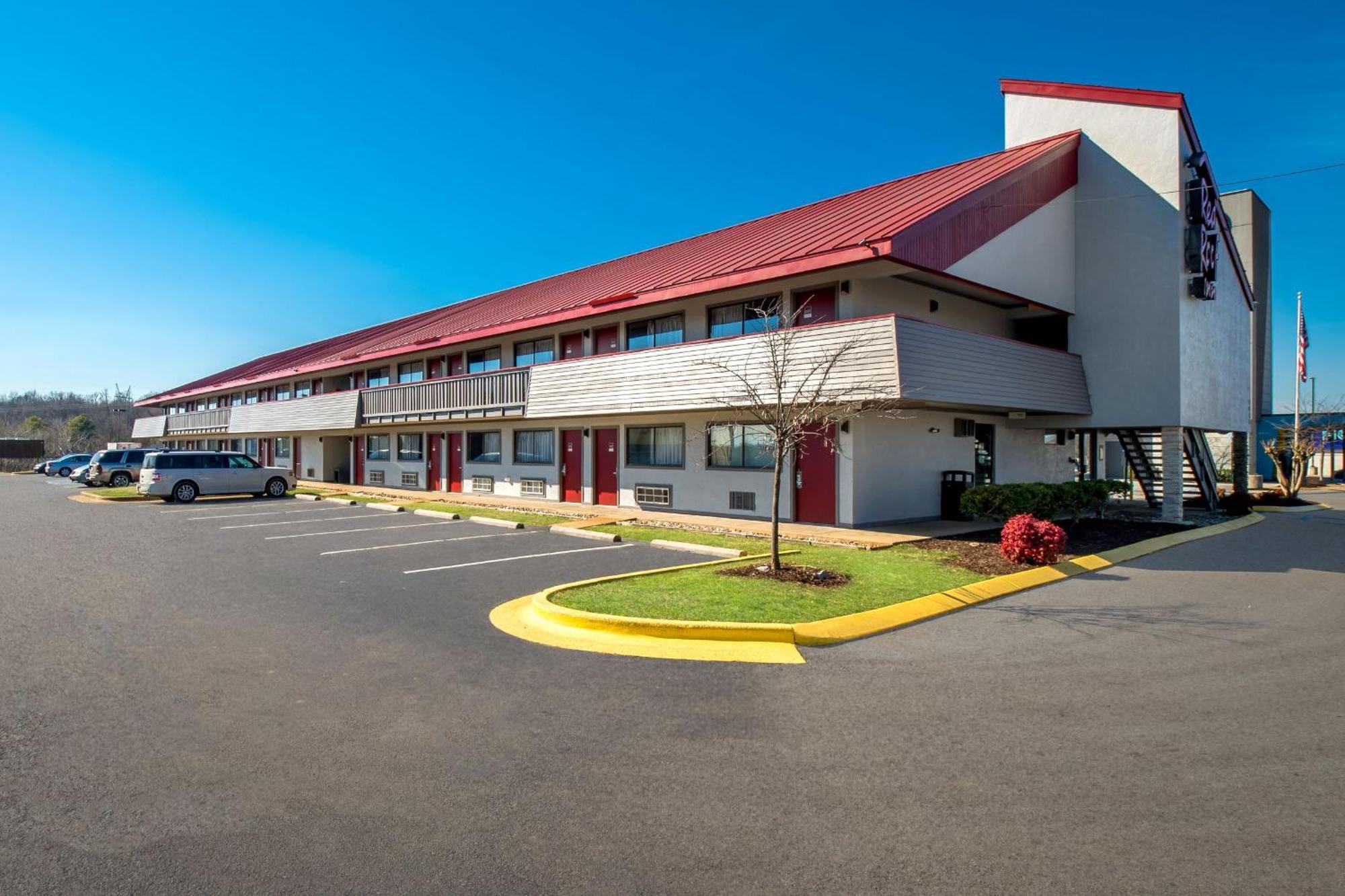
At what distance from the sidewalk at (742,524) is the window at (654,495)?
0.28 metres

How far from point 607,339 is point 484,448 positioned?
26.3 feet

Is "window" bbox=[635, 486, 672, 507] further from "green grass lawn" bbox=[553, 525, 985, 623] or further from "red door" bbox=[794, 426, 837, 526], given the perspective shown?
"green grass lawn" bbox=[553, 525, 985, 623]

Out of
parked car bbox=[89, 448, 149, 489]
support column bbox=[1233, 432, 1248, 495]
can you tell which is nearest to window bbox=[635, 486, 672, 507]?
support column bbox=[1233, 432, 1248, 495]

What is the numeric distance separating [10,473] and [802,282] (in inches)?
2660

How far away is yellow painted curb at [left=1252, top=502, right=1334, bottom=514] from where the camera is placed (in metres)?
22.5

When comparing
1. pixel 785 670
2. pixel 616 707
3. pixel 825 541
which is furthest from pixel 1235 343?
pixel 616 707

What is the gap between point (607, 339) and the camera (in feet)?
70.7

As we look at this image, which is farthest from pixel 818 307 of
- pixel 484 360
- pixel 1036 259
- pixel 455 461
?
pixel 455 461

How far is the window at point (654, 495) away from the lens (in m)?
20.0

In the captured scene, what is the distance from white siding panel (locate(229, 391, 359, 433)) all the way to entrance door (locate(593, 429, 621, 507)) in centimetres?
1401

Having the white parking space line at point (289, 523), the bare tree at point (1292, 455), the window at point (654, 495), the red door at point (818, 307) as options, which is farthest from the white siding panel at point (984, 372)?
the bare tree at point (1292, 455)

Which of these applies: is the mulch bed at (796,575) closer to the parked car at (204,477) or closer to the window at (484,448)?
the window at (484,448)

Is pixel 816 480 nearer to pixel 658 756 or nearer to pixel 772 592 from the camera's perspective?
pixel 772 592

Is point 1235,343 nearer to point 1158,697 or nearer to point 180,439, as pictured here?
point 1158,697
